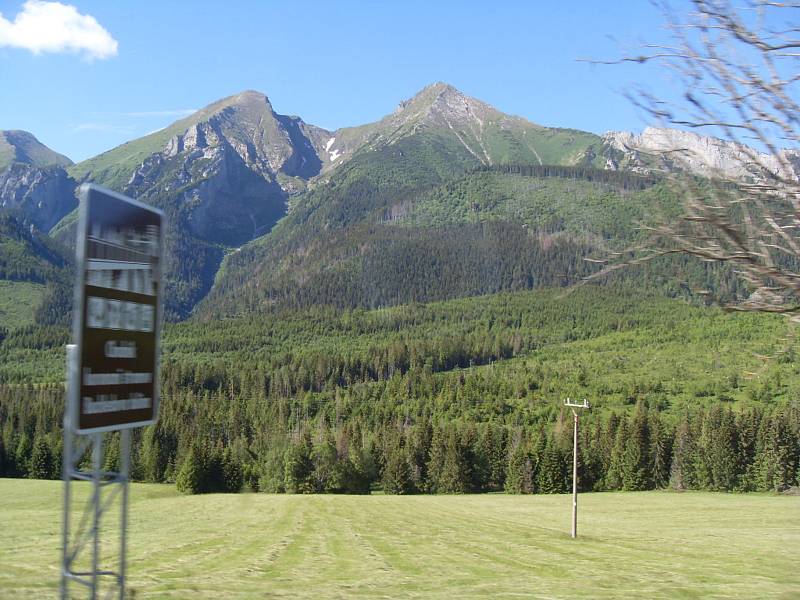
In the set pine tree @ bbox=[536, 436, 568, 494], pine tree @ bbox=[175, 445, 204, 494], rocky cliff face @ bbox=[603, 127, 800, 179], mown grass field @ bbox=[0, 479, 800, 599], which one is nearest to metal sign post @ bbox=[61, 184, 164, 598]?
mown grass field @ bbox=[0, 479, 800, 599]

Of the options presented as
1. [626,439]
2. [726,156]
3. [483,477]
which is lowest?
[483,477]

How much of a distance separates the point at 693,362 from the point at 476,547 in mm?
142113

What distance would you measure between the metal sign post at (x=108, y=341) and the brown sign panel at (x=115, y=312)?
0.01 m

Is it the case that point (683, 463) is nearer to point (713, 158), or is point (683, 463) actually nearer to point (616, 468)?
point (616, 468)

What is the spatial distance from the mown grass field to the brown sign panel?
185 inches

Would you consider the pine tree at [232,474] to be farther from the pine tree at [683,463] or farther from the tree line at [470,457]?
the pine tree at [683,463]

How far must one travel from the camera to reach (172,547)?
62.7ft

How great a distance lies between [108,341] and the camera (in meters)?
7.83

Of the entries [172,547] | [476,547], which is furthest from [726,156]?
[476,547]

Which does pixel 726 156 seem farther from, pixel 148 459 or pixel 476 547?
pixel 148 459

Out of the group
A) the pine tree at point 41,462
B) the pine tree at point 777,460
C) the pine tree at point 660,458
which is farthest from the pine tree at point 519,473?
the pine tree at point 41,462

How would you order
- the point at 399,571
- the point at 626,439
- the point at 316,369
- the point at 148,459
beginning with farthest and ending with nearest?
the point at 316,369 < the point at 626,439 < the point at 148,459 < the point at 399,571

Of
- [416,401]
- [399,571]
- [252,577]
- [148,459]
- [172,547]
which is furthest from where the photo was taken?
[416,401]

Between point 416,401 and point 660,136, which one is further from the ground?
point 660,136
